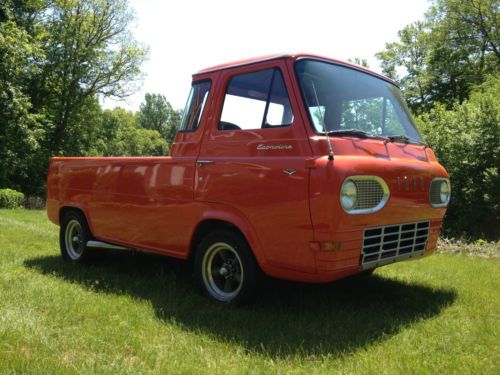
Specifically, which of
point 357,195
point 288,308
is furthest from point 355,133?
point 288,308

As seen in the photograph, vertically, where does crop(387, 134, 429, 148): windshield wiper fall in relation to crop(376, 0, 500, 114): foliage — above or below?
below

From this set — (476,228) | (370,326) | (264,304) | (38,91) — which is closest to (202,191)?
(264,304)

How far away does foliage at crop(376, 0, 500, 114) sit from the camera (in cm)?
3238

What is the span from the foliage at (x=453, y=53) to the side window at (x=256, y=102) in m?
29.2

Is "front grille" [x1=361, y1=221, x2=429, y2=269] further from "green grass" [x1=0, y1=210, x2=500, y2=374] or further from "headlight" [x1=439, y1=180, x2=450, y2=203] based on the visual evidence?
"green grass" [x1=0, y1=210, x2=500, y2=374]

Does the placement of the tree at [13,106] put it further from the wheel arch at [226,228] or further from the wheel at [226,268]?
the wheel at [226,268]

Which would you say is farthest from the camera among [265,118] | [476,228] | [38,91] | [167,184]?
[38,91]

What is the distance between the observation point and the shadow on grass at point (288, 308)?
3.60 metres

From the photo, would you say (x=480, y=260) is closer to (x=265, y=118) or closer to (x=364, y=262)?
(x=364, y=262)

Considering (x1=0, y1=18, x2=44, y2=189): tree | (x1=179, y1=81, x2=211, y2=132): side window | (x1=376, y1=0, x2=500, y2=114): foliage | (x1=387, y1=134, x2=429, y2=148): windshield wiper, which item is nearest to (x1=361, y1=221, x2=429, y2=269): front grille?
(x1=387, y1=134, x2=429, y2=148): windshield wiper

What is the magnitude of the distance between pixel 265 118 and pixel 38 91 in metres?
30.5

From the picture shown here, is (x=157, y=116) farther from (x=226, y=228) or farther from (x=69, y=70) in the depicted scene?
(x=226, y=228)

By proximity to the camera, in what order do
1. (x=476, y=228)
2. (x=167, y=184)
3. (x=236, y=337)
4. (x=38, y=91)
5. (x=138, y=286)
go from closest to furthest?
(x=236, y=337)
(x=167, y=184)
(x=138, y=286)
(x=476, y=228)
(x=38, y=91)

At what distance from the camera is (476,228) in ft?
41.1
